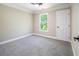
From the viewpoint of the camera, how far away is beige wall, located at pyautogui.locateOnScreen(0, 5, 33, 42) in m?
3.81

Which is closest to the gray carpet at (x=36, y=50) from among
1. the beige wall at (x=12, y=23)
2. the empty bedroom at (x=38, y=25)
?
the empty bedroom at (x=38, y=25)

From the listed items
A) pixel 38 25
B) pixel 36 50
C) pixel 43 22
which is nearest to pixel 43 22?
pixel 43 22

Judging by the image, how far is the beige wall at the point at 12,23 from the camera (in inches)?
150

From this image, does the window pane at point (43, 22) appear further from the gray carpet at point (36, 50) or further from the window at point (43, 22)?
the gray carpet at point (36, 50)

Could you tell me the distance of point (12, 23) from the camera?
4395 millimetres

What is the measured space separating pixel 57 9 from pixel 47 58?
4636 mm

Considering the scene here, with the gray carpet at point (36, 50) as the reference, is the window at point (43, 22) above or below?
above

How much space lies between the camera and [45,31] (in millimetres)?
5812

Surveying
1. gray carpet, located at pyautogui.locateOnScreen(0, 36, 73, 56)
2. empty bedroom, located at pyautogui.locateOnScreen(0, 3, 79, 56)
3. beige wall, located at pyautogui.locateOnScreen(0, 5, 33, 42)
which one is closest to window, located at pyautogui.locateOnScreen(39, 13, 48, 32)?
empty bedroom, located at pyautogui.locateOnScreen(0, 3, 79, 56)

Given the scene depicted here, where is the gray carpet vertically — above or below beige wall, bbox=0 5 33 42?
below

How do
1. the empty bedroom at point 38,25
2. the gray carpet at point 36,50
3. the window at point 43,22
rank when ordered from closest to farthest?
the gray carpet at point 36,50, the empty bedroom at point 38,25, the window at point 43,22

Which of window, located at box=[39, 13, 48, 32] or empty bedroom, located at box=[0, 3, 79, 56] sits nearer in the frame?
empty bedroom, located at box=[0, 3, 79, 56]

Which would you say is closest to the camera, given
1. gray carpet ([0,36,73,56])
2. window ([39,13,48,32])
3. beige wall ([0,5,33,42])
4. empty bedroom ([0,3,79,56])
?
gray carpet ([0,36,73,56])

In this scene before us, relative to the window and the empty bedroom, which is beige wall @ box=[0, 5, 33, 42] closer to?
the empty bedroom
